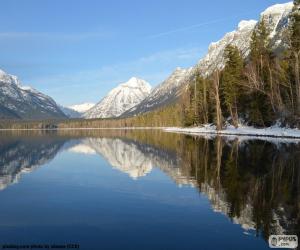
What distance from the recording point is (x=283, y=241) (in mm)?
12859

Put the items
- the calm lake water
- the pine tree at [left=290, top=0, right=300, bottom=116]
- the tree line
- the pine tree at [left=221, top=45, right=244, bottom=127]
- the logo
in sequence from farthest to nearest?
the pine tree at [left=221, top=45, right=244, bottom=127] → the tree line → the pine tree at [left=290, top=0, right=300, bottom=116] → the calm lake water → the logo

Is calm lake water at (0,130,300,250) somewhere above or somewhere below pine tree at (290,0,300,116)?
below

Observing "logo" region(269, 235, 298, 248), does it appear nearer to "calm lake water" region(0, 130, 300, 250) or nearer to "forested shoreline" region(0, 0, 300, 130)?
"calm lake water" region(0, 130, 300, 250)

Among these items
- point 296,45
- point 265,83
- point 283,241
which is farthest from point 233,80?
point 283,241

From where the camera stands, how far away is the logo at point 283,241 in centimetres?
1257

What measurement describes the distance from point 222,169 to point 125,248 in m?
18.6


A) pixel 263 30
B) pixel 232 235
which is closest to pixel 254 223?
pixel 232 235

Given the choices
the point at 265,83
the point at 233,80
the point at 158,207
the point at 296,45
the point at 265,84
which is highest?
the point at 296,45

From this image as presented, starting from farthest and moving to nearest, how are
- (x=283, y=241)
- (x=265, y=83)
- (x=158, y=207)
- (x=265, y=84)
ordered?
1. (x=265, y=83)
2. (x=265, y=84)
3. (x=158, y=207)
4. (x=283, y=241)

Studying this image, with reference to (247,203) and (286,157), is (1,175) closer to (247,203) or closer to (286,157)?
(247,203)

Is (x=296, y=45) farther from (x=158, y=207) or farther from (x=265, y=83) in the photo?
(x=158, y=207)

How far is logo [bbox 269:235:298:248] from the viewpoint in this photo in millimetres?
12573

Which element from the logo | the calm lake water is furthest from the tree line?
the logo

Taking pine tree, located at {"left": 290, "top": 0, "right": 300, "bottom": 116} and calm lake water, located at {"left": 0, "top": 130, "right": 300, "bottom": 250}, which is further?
pine tree, located at {"left": 290, "top": 0, "right": 300, "bottom": 116}
